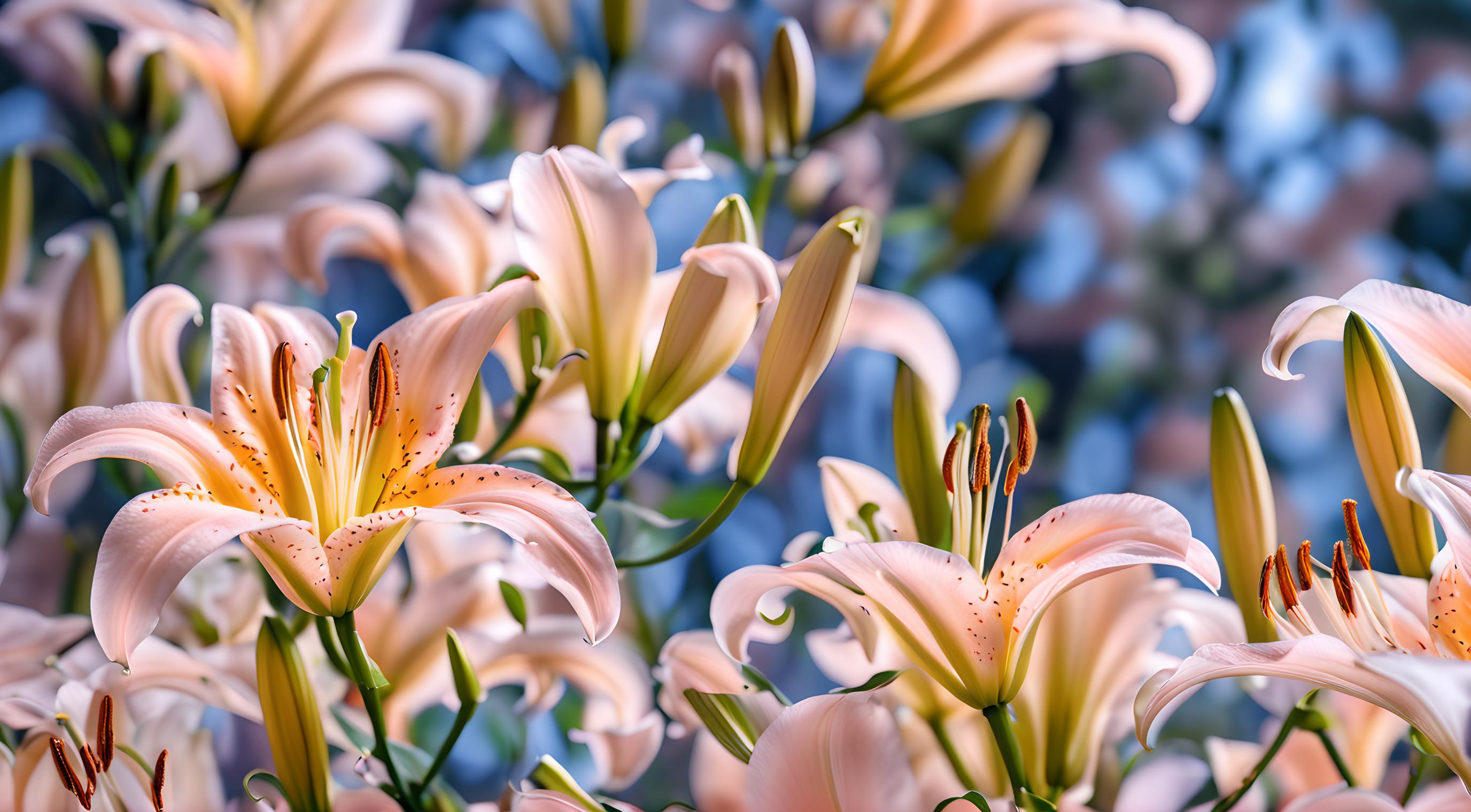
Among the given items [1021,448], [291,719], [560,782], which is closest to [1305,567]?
[1021,448]

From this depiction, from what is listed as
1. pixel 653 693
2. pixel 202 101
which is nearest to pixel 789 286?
pixel 653 693

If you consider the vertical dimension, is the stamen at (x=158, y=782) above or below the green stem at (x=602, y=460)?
below

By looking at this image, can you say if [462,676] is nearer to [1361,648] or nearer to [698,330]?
[698,330]

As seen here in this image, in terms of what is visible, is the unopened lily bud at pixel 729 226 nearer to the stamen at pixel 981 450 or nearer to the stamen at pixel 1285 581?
the stamen at pixel 981 450

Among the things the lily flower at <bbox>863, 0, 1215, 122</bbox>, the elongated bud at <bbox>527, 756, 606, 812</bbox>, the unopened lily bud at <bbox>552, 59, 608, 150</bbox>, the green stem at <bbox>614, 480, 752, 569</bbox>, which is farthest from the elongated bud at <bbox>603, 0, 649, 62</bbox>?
the elongated bud at <bbox>527, 756, 606, 812</bbox>

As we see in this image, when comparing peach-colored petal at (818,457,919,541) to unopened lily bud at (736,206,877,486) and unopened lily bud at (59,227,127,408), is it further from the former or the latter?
unopened lily bud at (59,227,127,408)

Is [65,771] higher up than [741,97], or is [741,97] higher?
[741,97]

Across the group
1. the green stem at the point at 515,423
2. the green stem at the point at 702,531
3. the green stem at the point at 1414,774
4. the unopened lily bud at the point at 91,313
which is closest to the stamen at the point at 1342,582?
the green stem at the point at 1414,774
